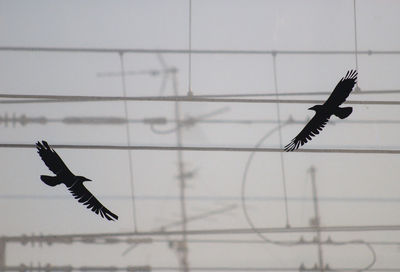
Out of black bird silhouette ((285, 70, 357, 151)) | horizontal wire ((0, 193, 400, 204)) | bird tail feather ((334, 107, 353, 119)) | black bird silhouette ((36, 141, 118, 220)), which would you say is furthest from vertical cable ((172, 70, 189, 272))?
bird tail feather ((334, 107, 353, 119))

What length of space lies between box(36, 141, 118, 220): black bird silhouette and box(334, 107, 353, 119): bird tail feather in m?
0.55

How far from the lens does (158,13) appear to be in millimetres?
1101

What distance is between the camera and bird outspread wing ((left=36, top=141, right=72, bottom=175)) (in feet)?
3.45

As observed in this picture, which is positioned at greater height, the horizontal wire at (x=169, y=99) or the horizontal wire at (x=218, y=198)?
the horizontal wire at (x=169, y=99)

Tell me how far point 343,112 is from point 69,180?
0.63 meters

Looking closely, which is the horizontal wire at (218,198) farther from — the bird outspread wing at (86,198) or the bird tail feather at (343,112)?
the bird tail feather at (343,112)

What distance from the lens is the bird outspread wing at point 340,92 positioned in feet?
3.56

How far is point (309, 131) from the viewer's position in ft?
3.58

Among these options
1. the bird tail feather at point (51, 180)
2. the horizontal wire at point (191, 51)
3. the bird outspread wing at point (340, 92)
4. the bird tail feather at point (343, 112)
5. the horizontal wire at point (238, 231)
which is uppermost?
the horizontal wire at point (191, 51)

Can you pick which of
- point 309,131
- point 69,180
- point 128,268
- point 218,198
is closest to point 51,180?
point 69,180

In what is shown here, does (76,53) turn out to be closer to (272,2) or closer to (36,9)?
(36,9)

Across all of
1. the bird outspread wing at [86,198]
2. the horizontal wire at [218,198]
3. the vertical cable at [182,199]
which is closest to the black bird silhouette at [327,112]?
the horizontal wire at [218,198]

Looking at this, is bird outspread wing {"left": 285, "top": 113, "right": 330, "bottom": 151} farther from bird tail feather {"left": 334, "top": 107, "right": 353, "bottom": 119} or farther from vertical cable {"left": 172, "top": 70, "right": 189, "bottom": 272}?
vertical cable {"left": 172, "top": 70, "right": 189, "bottom": 272}

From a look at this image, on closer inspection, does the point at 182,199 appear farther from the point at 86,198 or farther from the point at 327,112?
the point at 327,112
